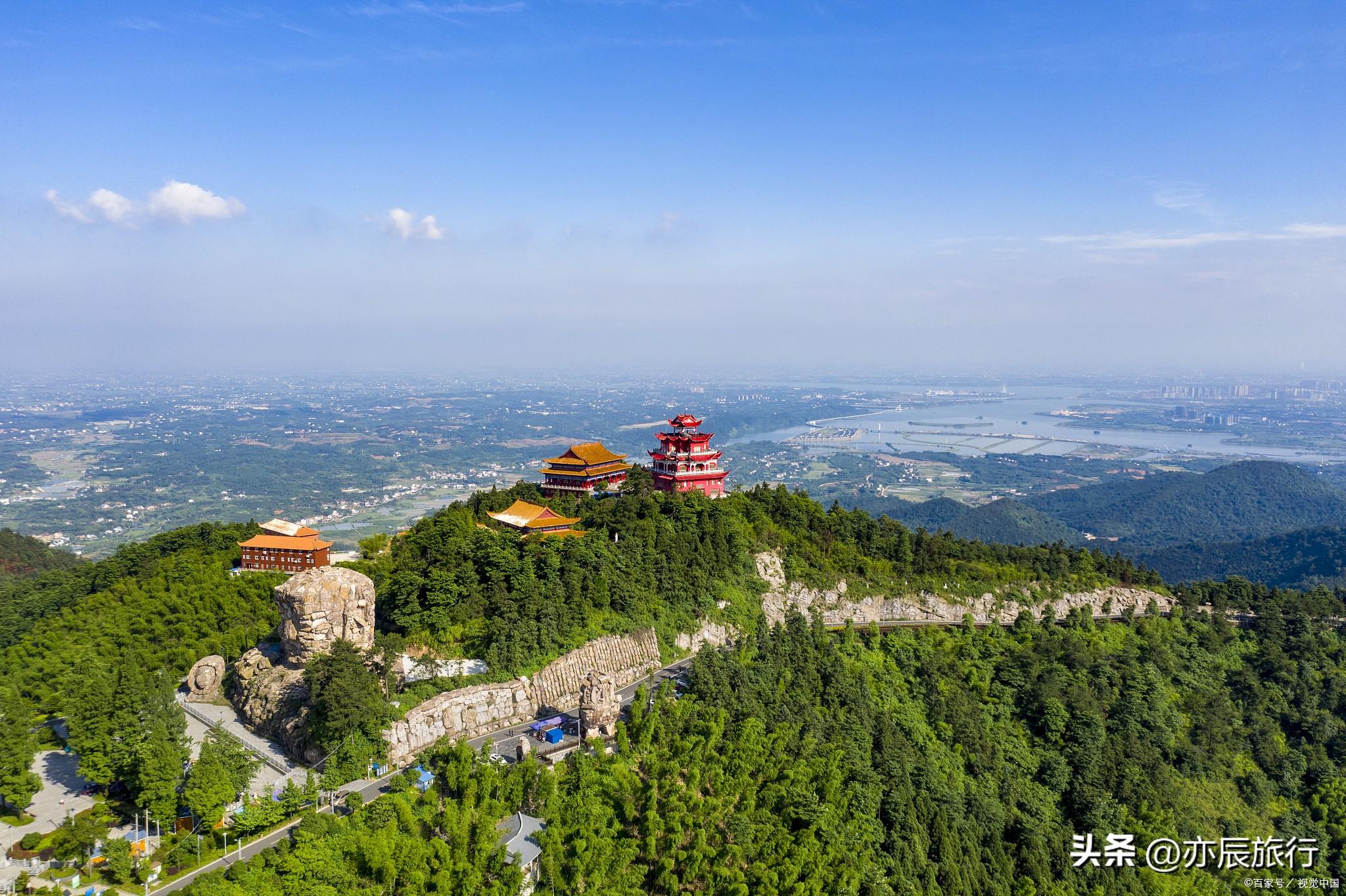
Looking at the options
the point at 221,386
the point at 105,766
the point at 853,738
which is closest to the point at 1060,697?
the point at 853,738

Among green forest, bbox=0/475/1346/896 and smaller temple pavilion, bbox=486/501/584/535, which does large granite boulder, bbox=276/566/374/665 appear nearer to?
green forest, bbox=0/475/1346/896

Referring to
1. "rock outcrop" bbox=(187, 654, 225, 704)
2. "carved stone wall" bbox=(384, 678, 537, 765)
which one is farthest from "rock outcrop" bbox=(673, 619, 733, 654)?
"rock outcrop" bbox=(187, 654, 225, 704)

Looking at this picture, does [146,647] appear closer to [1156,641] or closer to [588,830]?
[588,830]

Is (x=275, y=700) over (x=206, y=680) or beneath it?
over

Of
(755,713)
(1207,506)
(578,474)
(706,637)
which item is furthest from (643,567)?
(1207,506)

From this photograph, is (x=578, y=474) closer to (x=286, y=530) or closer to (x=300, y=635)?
(x=286, y=530)

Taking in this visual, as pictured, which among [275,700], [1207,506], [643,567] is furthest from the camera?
[1207,506]
